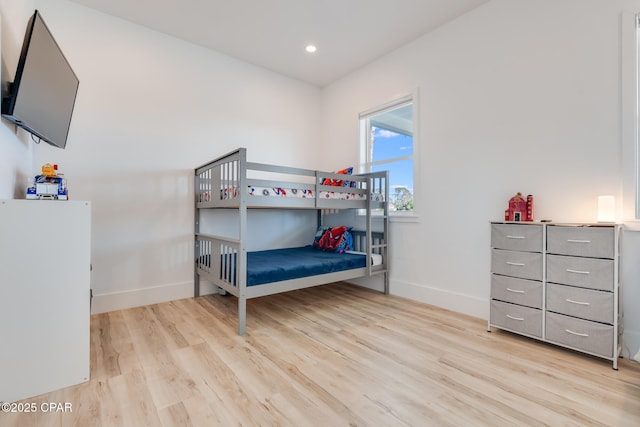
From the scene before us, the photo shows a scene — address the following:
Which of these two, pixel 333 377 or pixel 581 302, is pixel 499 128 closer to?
pixel 581 302

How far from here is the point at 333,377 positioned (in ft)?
5.32

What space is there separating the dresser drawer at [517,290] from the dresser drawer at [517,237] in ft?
0.74

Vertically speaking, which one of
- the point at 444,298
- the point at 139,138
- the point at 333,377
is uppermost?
the point at 139,138

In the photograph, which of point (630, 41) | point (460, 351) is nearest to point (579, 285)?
point (460, 351)

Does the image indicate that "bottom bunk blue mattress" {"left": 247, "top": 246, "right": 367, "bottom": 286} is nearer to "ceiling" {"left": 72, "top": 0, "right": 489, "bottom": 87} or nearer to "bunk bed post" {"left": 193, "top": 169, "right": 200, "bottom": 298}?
"bunk bed post" {"left": 193, "top": 169, "right": 200, "bottom": 298}

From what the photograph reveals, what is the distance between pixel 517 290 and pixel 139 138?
3419mm

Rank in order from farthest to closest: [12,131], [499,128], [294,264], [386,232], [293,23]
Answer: [386,232]
[293,23]
[294,264]
[499,128]
[12,131]

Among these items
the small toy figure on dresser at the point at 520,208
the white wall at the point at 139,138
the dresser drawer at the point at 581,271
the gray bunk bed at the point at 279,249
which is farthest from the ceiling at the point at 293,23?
the dresser drawer at the point at 581,271

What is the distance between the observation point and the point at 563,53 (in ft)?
6.92

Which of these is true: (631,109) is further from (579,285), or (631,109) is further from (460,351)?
(460,351)

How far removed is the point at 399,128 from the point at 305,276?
6.56 ft

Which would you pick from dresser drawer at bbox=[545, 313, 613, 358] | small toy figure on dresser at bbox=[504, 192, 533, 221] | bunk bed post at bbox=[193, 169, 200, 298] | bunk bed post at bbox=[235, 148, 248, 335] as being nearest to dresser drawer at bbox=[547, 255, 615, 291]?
dresser drawer at bbox=[545, 313, 613, 358]

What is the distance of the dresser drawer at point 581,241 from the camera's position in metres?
1.72

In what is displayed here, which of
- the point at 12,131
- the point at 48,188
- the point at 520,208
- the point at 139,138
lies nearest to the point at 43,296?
the point at 48,188
